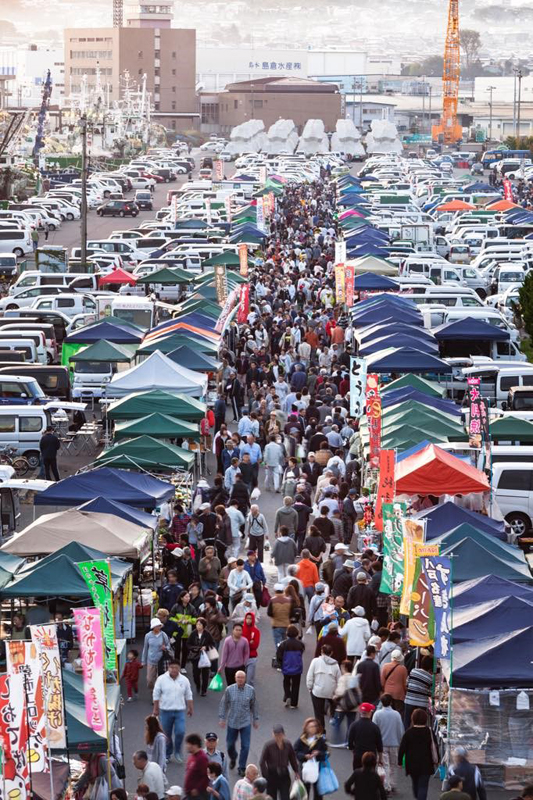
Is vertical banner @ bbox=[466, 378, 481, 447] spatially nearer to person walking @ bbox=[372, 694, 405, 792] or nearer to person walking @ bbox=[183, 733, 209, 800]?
person walking @ bbox=[372, 694, 405, 792]

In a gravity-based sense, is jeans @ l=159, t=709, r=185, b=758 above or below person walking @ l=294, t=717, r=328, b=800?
below

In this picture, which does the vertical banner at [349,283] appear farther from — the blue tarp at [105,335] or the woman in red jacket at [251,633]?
the woman in red jacket at [251,633]

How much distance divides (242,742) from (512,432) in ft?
32.9

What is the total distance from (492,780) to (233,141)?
364 feet

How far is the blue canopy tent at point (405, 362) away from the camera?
25.2m

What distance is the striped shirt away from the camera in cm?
1296

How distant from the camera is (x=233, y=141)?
120562mm

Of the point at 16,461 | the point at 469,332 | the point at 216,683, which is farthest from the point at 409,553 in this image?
the point at 469,332

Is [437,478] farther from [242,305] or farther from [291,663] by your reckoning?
[242,305]

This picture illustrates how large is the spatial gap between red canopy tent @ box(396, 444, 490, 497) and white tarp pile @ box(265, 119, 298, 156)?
331ft

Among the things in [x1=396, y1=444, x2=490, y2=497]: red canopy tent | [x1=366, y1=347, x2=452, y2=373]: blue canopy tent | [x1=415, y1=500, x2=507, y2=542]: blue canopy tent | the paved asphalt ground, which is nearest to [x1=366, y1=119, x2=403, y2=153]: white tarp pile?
[x1=366, y1=347, x2=452, y2=373]: blue canopy tent

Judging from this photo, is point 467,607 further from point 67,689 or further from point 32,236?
point 32,236

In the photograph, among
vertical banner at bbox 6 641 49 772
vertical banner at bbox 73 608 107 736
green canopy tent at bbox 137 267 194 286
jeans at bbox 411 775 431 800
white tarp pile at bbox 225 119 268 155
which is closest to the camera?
vertical banner at bbox 6 641 49 772

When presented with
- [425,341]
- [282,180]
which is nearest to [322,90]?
[282,180]
